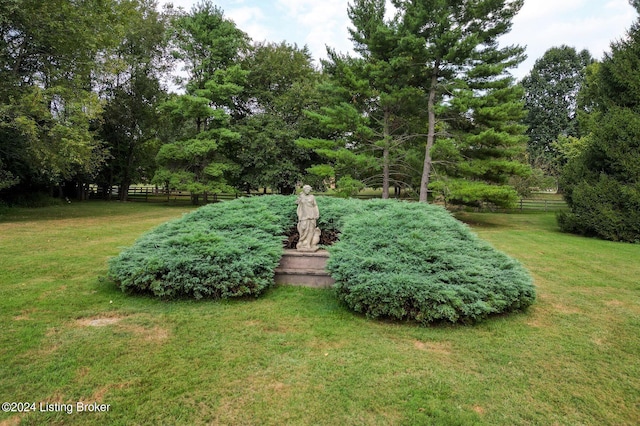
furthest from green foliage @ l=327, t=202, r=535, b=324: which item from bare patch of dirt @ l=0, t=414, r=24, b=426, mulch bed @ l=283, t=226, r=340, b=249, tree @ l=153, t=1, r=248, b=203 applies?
tree @ l=153, t=1, r=248, b=203

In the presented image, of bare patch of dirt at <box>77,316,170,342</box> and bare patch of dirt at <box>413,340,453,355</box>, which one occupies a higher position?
bare patch of dirt at <box>77,316,170,342</box>

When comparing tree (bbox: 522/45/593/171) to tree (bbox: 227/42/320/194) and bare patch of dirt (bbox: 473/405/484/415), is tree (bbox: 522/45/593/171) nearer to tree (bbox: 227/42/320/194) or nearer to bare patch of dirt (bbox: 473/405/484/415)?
tree (bbox: 227/42/320/194)

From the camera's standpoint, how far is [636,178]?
11.8m

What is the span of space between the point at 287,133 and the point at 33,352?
2096 centimetres

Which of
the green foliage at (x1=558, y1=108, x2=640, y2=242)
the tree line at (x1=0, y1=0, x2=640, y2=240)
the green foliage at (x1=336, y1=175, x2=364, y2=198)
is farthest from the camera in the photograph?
the green foliage at (x1=336, y1=175, x2=364, y2=198)

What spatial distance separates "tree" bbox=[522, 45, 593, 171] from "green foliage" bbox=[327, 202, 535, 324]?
112ft

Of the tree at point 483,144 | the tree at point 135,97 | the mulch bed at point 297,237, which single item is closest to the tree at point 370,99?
the tree at point 483,144

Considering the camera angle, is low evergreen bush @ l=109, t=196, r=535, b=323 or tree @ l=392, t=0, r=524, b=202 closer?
low evergreen bush @ l=109, t=196, r=535, b=323

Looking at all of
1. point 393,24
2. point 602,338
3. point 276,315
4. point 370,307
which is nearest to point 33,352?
point 276,315

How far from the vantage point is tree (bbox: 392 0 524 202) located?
47.7 ft

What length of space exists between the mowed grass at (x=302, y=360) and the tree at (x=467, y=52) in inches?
412

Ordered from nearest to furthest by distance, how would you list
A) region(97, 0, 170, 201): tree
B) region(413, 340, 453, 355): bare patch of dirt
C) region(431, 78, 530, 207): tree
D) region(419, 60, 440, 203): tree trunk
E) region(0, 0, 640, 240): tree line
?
1. region(413, 340, 453, 355): bare patch of dirt
2. region(0, 0, 640, 240): tree line
3. region(431, 78, 530, 207): tree
4. region(419, 60, 440, 203): tree trunk
5. region(97, 0, 170, 201): tree

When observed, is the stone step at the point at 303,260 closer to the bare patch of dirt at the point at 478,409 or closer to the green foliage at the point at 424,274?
the green foliage at the point at 424,274

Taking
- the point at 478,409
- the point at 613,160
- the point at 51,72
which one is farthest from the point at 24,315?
the point at 613,160
